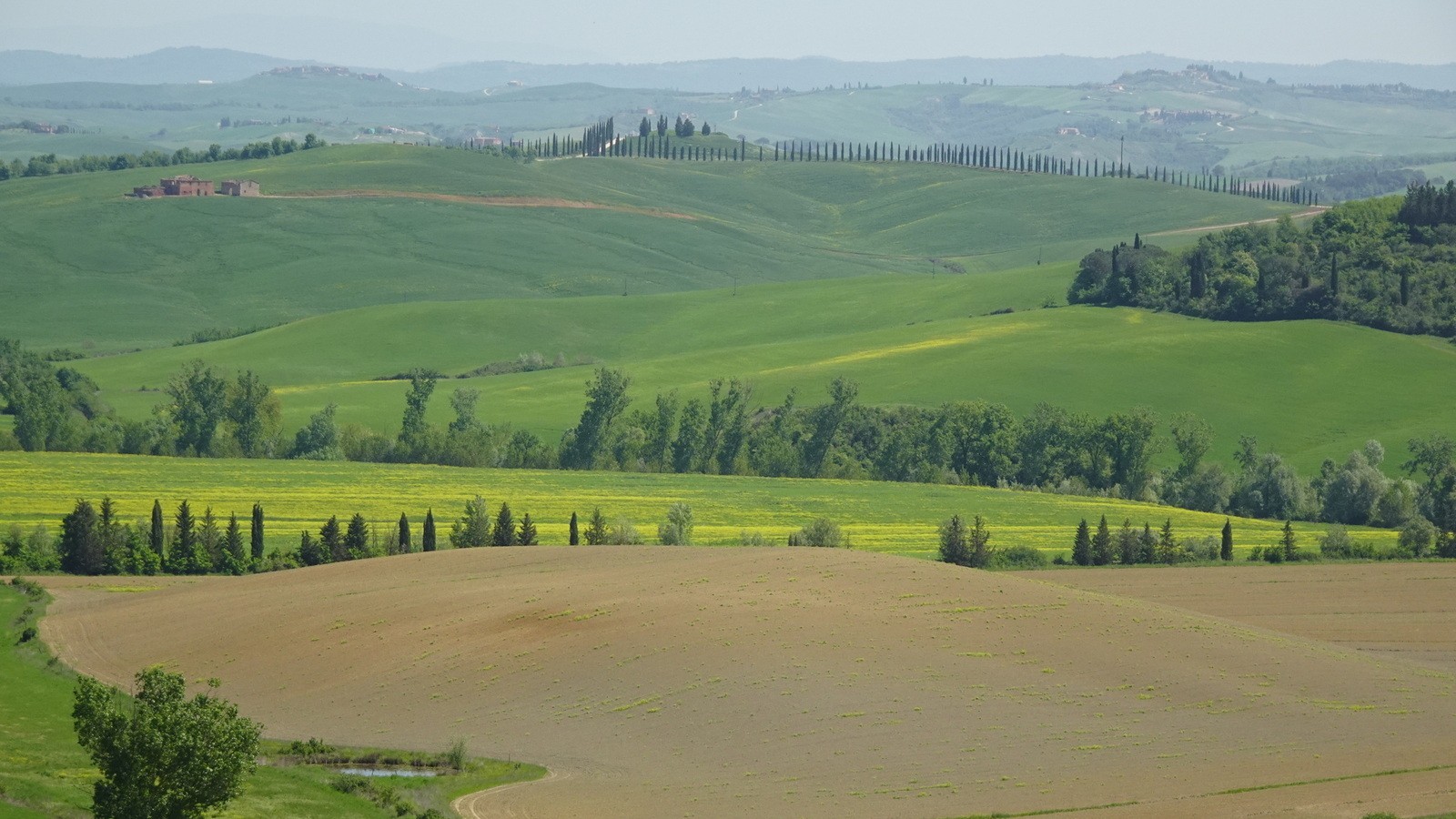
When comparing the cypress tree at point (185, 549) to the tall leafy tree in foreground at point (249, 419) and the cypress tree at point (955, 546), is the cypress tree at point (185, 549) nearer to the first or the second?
the cypress tree at point (955, 546)

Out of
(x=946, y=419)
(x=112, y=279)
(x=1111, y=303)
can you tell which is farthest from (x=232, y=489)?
(x=112, y=279)

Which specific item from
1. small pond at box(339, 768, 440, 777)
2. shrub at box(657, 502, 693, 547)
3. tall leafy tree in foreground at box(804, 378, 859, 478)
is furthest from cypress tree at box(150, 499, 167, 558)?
tall leafy tree in foreground at box(804, 378, 859, 478)

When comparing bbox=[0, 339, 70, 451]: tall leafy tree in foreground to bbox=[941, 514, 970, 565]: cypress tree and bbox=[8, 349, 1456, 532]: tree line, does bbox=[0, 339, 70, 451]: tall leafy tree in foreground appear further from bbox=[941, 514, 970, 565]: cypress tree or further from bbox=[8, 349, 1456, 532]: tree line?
bbox=[941, 514, 970, 565]: cypress tree

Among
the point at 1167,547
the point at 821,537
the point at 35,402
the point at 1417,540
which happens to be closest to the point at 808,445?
the point at 821,537

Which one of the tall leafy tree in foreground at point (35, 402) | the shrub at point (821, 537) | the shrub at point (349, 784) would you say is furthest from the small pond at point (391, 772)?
the tall leafy tree in foreground at point (35, 402)

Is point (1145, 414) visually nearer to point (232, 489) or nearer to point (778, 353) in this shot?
point (778, 353)
